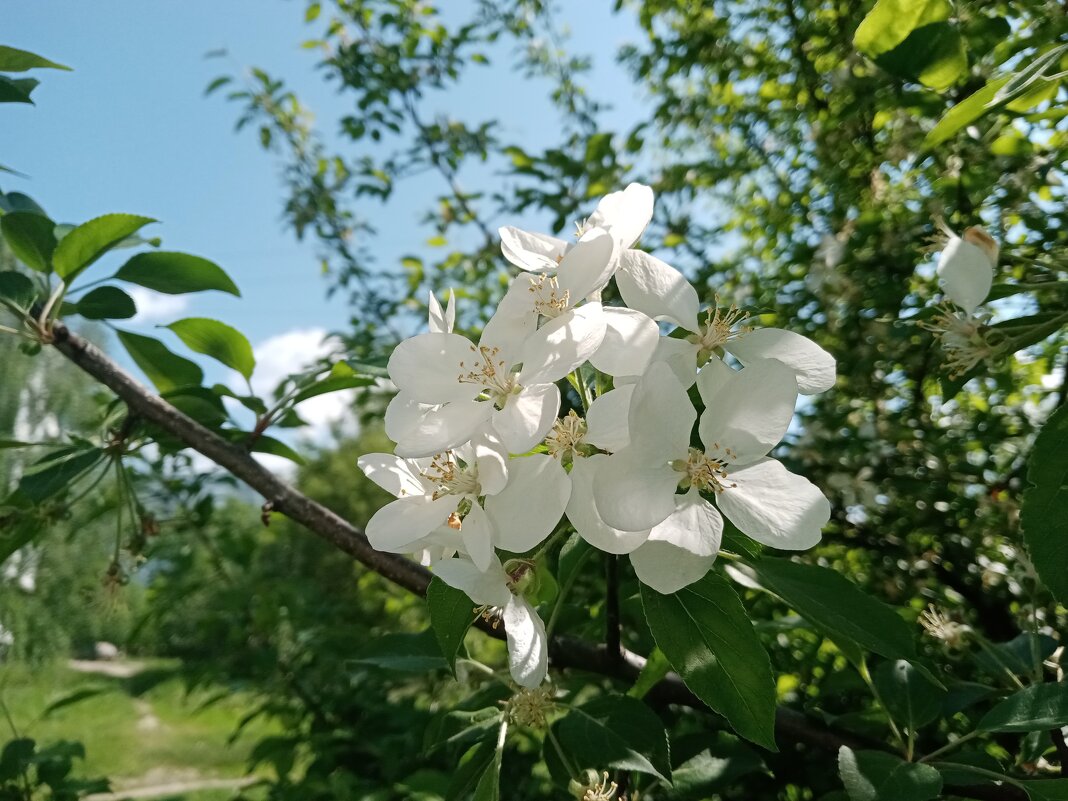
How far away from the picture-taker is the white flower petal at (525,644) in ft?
2.28

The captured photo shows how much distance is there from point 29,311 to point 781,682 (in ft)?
4.99

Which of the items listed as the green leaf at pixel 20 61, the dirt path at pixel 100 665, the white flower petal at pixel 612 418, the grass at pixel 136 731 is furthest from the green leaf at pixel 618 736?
the dirt path at pixel 100 665

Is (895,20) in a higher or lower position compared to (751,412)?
higher

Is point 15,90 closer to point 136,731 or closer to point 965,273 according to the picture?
point 965,273

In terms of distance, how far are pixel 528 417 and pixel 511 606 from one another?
208mm

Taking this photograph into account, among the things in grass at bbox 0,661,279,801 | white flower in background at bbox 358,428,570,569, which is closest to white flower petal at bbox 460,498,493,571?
white flower in background at bbox 358,428,570,569

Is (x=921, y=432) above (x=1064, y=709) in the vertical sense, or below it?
below

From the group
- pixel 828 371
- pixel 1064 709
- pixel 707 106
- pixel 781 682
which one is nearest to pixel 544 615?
pixel 828 371

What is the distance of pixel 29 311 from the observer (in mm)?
1169

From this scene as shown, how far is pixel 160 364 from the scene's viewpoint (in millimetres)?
1269

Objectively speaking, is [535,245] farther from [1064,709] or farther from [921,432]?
[921,432]

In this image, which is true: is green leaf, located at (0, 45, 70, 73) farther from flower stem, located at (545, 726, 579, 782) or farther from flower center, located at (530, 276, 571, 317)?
flower stem, located at (545, 726, 579, 782)

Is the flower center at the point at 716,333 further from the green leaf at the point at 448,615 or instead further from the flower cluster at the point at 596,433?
the green leaf at the point at 448,615

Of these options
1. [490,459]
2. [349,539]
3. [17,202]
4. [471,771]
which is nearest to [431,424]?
[490,459]
